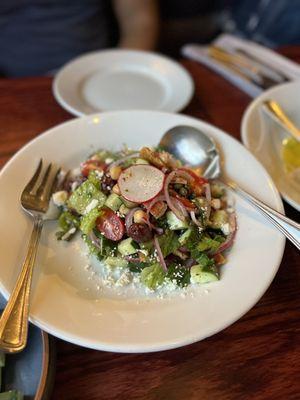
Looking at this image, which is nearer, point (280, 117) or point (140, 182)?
point (140, 182)

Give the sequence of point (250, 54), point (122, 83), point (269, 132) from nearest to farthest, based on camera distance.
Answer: point (269, 132) < point (122, 83) < point (250, 54)

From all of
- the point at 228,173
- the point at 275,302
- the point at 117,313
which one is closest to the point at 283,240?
the point at 275,302

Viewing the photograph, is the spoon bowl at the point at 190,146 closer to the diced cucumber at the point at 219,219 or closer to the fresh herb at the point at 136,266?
the diced cucumber at the point at 219,219

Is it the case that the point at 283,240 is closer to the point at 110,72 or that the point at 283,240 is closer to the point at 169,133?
the point at 169,133

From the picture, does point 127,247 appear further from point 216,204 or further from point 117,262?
point 216,204

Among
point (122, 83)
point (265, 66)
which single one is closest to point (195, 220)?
point (122, 83)

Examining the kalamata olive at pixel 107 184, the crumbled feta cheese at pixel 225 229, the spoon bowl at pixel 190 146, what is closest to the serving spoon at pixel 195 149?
the spoon bowl at pixel 190 146
